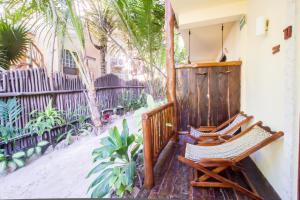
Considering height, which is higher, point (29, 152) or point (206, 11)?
point (206, 11)

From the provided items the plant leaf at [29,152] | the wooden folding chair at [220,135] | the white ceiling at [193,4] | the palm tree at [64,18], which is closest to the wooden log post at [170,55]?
the white ceiling at [193,4]

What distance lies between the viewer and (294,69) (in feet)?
4.70

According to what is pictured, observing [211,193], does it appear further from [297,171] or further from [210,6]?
[210,6]

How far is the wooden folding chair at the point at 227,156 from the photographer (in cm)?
172

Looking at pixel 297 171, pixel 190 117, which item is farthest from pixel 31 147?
pixel 297 171

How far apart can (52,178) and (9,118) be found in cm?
155

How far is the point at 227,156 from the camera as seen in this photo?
1881mm

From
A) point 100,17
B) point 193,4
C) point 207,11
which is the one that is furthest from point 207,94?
point 100,17

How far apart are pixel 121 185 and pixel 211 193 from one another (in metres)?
0.91

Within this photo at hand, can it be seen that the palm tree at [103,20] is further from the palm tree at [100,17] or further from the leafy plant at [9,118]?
the leafy plant at [9,118]

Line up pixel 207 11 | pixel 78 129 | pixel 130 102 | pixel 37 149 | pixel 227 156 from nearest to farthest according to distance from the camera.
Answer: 1. pixel 227 156
2. pixel 207 11
3. pixel 37 149
4. pixel 78 129
5. pixel 130 102

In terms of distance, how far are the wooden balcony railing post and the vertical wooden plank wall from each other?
177 cm

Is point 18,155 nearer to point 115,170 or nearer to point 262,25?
point 115,170

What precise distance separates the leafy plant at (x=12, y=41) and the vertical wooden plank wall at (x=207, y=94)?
357 cm
